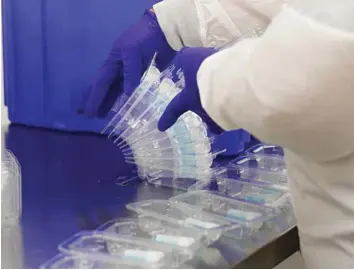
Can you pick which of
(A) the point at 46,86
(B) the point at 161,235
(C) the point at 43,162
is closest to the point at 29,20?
(A) the point at 46,86

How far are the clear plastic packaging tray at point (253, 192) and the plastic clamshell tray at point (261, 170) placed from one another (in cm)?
2

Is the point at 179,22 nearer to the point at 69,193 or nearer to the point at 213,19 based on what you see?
the point at 213,19

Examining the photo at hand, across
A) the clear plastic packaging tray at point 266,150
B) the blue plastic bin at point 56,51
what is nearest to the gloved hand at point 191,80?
the clear plastic packaging tray at point 266,150

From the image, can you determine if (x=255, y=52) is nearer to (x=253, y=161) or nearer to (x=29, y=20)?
(x=253, y=161)

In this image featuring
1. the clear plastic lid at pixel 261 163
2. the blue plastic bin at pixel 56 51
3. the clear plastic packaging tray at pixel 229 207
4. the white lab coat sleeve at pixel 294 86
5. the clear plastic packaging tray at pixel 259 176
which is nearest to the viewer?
the white lab coat sleeve at pixel 294 86

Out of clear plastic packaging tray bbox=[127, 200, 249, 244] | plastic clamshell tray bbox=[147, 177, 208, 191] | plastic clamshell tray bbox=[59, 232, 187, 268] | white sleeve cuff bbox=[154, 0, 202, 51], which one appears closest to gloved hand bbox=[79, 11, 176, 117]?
white sleeve cuff bbox=[154, 0, 202, 51]

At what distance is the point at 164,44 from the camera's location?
3.84 ft

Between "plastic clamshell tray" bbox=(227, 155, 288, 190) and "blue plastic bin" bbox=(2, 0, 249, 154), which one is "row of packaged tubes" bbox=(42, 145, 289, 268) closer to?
"plastic clamshell tray" bbox=(227, 155, 288, 190)

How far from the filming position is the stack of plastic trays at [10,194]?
86 cm

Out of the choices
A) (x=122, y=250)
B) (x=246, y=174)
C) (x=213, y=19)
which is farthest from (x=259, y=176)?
(x=122, y=250)

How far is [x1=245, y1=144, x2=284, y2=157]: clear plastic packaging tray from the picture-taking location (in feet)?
4.00

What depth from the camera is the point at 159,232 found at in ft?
2.61

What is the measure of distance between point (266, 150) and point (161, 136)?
0.78 ft

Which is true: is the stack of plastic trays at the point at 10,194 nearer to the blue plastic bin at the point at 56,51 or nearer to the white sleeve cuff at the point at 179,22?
the white sleeve cuff at the point at 179,22
